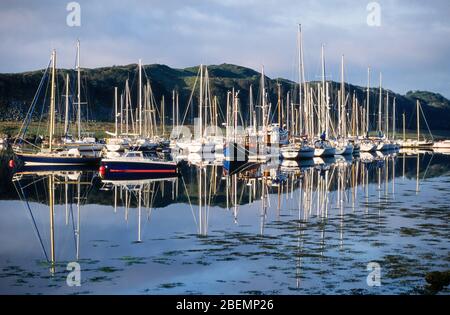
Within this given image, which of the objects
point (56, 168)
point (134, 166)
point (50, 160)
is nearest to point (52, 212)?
point (134, 166)

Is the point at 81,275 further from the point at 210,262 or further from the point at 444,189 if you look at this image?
the point at 444,189

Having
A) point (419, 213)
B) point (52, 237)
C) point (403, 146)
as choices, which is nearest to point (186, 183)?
point (419, 213)

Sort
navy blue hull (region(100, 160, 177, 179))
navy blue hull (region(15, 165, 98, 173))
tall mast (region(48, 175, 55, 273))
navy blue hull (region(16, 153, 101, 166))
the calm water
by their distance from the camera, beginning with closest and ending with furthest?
the calm water → tall mast (region(48, 175, 55, 273)) → navy blue hull (region(100, 160, 177, 179)) → navy blue hull (region(15, 165, 98, 173)) → navy blue hull (region(16, 153, 101, 166))

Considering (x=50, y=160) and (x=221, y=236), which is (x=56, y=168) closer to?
(x=50, y=160)

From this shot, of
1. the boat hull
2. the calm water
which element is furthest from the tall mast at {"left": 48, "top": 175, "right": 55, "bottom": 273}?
the boat hull

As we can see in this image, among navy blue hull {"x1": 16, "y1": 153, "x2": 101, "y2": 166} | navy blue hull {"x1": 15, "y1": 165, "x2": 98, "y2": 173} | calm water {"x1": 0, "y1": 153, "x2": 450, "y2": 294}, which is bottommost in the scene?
calm water {"x1": 0, "y1": 153, "x2": 450, "y2": 294}

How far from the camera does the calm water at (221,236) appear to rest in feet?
58.2

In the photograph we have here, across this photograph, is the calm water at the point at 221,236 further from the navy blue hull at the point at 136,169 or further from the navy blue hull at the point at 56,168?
the navy blue hull at the point at 56,168

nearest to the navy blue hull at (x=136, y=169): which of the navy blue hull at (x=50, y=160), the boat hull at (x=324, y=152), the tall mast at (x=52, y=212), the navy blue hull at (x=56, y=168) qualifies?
the tall mast at (x=52, y=212)

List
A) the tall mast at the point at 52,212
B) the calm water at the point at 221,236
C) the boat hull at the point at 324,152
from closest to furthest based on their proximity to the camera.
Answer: the calm water at the point at 221,236 → the tall mast at the point at 52,212 → the boat hull at the point at 324,152

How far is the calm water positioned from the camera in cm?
1775

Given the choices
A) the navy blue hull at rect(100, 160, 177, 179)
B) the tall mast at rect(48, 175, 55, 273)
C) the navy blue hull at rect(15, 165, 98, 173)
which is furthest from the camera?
the navy blue hull at rect(15, 165, 98, 173)

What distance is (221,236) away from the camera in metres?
25.0

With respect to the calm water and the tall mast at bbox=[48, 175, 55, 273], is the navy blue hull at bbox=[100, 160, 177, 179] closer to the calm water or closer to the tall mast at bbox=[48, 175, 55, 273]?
the tall mast at bbox=[48, 175, 55, 273]
